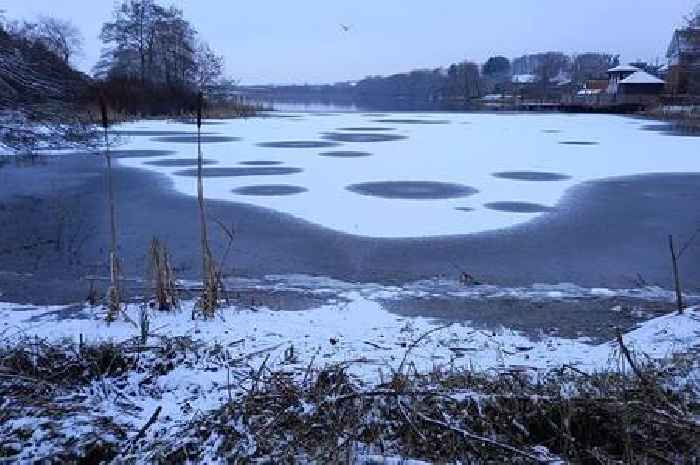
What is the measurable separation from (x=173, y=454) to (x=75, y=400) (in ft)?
3.28

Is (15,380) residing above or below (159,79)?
below

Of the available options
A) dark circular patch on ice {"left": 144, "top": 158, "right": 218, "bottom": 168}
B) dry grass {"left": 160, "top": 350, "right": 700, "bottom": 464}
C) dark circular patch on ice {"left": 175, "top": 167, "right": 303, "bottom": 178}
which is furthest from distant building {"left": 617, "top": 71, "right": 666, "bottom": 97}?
dry grass {"left": 160, "top": 350, "right": 700, "bottom": 464}

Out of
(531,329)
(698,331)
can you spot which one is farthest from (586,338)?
(698,331)

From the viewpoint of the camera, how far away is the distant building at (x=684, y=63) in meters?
55.4

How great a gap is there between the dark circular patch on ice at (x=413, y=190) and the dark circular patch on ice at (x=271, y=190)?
1.28 metres

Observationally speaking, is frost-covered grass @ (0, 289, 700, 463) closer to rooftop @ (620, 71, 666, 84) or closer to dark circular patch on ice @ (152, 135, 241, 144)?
dark circular patch on ice @ (152, 135, 241, 144)

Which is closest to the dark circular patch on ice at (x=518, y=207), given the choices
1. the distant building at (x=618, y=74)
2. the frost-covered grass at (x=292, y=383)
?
the frost-covered grass at (x=292, y=383)

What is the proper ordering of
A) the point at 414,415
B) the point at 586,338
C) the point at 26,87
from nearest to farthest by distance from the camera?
the point at 414,415 → the point at 586,338 → the point at 26,87

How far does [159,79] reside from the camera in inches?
2331

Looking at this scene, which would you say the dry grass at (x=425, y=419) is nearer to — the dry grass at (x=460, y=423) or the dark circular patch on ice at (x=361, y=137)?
the dry grass at (x=460, y=423)

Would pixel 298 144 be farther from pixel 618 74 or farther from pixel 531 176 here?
pixel 618 74

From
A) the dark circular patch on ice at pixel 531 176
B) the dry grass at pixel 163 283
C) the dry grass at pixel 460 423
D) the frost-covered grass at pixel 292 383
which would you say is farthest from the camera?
the dark circular patch on ice at pixel 531 176

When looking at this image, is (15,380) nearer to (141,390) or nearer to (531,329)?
(141,390)

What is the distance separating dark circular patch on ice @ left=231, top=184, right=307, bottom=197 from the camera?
14117 millimetres
